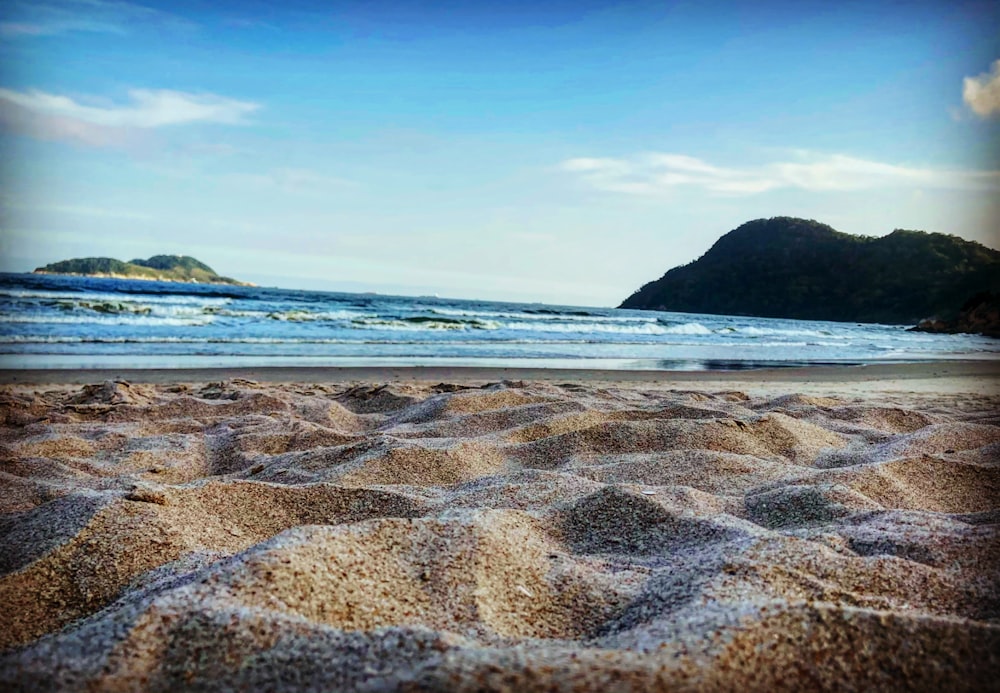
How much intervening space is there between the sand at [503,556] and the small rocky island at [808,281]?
30650mm

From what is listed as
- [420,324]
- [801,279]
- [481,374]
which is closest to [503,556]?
[481,374]

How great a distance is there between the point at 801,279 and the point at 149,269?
67.6 m

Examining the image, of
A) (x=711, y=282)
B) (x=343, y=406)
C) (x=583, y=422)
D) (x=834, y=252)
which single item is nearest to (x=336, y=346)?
(x=343, y=406)

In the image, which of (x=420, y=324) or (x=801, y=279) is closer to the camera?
(x=420, y=324)

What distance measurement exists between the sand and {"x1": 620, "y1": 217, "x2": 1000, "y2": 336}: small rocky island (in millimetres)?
30650

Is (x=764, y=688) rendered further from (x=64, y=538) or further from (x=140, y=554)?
(x=64, y=538)

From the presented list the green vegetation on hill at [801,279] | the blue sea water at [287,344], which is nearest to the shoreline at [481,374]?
the blue sea water at [287,344]

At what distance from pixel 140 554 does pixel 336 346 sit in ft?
39.2

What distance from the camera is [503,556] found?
5.68ft

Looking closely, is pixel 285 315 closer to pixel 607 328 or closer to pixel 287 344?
pixel 287 344

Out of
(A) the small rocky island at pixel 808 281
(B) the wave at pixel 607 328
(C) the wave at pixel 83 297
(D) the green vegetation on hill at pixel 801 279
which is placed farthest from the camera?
(D) the green vegetation on hill at pixel 801 279

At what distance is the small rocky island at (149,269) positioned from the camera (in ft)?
170

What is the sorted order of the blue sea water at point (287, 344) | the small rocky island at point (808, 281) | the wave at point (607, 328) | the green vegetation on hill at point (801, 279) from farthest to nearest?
the green vegetation on hill at point (801, 279), the small rocky island at point (808, 281), the wave at point (607, 328), the blue sea water at point (287, 344)

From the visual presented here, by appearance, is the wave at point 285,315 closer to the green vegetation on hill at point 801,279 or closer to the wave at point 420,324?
the wave at point 420,324
